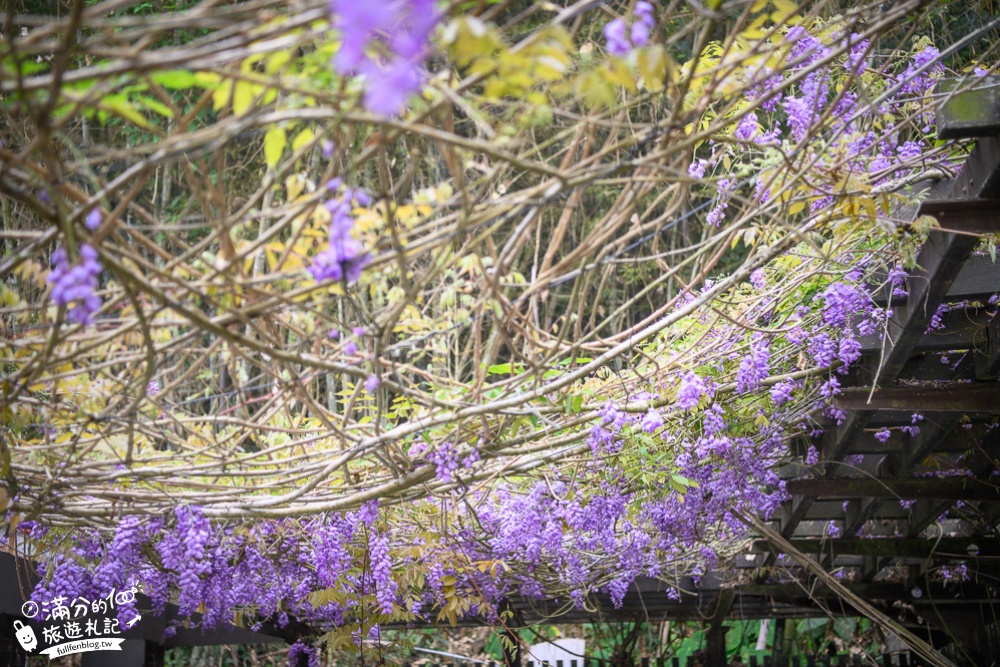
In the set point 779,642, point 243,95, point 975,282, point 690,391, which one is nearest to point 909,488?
point 975,282

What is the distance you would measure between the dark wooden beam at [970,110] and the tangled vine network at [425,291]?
0.16 meters

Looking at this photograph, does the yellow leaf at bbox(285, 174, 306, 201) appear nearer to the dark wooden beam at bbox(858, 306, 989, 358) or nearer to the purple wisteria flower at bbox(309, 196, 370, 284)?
the purple wisteria flower at bbox(309, 196, 370, 284)

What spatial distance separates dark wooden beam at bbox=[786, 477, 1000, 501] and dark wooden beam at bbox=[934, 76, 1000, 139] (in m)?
2.65

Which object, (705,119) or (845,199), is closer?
(845,199)

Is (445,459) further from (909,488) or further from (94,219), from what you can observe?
(909,488)

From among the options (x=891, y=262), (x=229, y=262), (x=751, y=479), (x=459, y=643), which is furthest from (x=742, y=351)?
(x=459, y=643)

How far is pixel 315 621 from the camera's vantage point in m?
5.56

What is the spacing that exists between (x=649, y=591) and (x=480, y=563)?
8.35 ft

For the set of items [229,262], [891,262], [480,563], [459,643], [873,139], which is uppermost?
[873,139]

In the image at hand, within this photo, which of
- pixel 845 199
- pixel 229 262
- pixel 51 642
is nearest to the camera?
pixel 229 262

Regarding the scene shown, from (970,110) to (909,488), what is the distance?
2770 millimetres

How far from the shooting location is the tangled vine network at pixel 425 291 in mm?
1497

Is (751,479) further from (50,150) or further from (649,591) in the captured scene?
(50,150)

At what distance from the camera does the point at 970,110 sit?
7.24 ft
